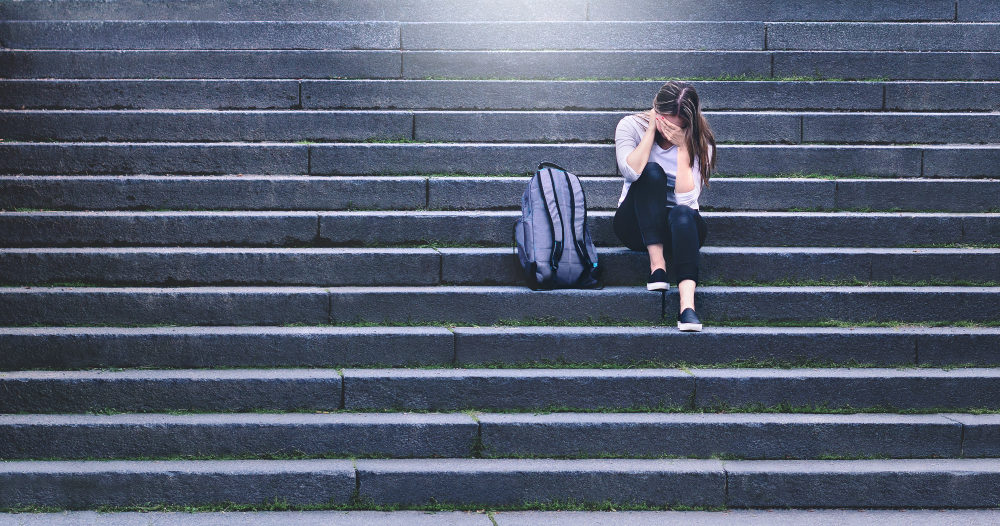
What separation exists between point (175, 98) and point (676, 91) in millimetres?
3376

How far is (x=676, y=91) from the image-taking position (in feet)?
17.0

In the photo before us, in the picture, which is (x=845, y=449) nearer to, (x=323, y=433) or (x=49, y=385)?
(x=323, y=433)

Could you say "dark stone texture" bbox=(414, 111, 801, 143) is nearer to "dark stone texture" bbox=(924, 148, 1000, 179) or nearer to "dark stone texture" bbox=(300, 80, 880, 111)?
"dark stone texture" bbox=(300, 80, 880, 111)

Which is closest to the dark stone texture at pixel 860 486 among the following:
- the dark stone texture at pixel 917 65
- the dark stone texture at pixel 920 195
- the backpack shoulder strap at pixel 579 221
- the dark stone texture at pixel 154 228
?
the backpack shoulder strap at pixel 579 221

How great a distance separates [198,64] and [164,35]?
48 centimetres

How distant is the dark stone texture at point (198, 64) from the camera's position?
6598mm

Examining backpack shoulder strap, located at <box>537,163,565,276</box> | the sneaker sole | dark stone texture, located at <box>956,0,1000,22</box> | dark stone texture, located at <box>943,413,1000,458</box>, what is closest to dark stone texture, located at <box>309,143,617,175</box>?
backpack shoulder strap, located at <box>537,163,565,276</box>

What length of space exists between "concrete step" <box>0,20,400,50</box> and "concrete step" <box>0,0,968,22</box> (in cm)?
51

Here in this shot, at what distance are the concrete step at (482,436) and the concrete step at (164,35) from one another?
3454mm

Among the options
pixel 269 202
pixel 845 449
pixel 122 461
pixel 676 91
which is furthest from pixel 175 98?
pixel 845 449

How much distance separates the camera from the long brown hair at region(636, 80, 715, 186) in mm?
5168

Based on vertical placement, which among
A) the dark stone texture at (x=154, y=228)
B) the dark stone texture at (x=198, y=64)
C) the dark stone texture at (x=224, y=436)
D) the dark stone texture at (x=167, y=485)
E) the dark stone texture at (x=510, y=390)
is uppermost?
the dark stone texture at (x=198, y=64)

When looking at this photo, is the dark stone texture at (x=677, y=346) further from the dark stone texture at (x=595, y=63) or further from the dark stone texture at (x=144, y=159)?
the dark stone texture at (x=595, y=63)

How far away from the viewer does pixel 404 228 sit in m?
5.45
